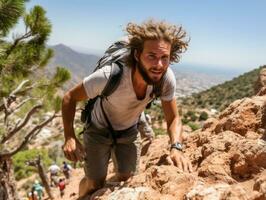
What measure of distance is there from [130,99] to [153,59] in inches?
17.8

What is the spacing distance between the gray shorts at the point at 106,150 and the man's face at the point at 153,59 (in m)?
0.87

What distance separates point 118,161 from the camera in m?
3.96

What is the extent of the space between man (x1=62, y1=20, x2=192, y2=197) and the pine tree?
165 inches

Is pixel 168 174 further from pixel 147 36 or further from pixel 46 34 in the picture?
pixel 46 34

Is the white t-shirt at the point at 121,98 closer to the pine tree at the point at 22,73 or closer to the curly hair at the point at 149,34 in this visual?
the curly hair at the point at 149,34

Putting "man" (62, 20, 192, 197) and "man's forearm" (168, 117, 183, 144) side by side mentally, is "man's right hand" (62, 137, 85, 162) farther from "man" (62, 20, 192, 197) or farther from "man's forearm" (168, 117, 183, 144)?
"man's forearm" (168, 117, 183, 144)

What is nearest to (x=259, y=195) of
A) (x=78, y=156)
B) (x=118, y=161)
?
(x=78, y=156)

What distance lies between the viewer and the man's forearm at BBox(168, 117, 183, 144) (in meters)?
3.33

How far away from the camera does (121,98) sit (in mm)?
3305

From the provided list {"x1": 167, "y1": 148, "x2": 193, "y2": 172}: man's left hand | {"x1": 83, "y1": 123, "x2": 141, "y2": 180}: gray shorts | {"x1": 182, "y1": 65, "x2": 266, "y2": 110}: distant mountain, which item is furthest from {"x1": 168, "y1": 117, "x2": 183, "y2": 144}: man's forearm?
{"x1": 182, "y1": 65, "x2": 266, "y2": 110}: distant mountain

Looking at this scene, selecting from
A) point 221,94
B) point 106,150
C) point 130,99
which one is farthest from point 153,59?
point 221,94

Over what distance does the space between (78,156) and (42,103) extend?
718cm

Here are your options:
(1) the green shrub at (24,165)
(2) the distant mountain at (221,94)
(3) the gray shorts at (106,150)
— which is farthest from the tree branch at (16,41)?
(2) the distant mountain at (221,94)

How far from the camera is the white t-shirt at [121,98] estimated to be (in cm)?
307
